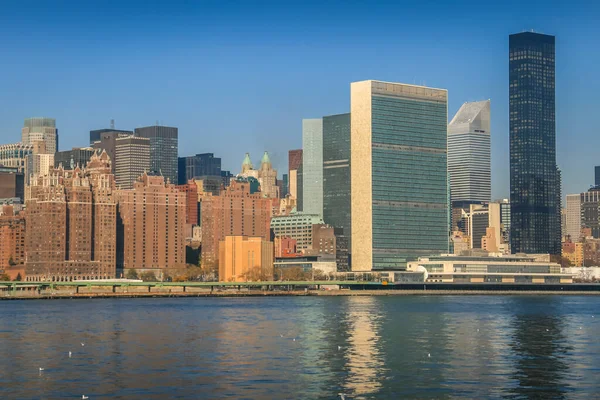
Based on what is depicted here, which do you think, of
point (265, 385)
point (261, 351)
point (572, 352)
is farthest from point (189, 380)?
point (572, 352)

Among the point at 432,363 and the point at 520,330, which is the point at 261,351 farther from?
the point at 520,330

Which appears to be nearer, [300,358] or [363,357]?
[300,358]

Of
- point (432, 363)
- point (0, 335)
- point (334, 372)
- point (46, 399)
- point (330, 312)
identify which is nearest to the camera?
point (46, 399)

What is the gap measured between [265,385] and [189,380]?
21.6 feet

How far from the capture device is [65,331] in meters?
138

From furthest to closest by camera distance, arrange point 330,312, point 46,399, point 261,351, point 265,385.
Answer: point 330,312, point 261,351, point 265,385, point 46,399

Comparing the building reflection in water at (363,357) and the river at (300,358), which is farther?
the building reflection in water at (363,357)

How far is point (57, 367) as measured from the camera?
9525 cm

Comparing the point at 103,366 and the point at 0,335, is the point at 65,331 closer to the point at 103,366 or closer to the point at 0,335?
the point at 0,335

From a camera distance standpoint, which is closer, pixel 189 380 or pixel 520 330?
pixel 189 380

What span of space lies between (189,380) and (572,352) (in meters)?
40.6

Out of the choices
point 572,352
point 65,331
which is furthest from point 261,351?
point 65,331

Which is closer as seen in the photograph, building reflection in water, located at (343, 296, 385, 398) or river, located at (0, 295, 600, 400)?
river, located at (0, 295, 600, 400)

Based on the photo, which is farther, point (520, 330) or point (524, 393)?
point (520, 330)
